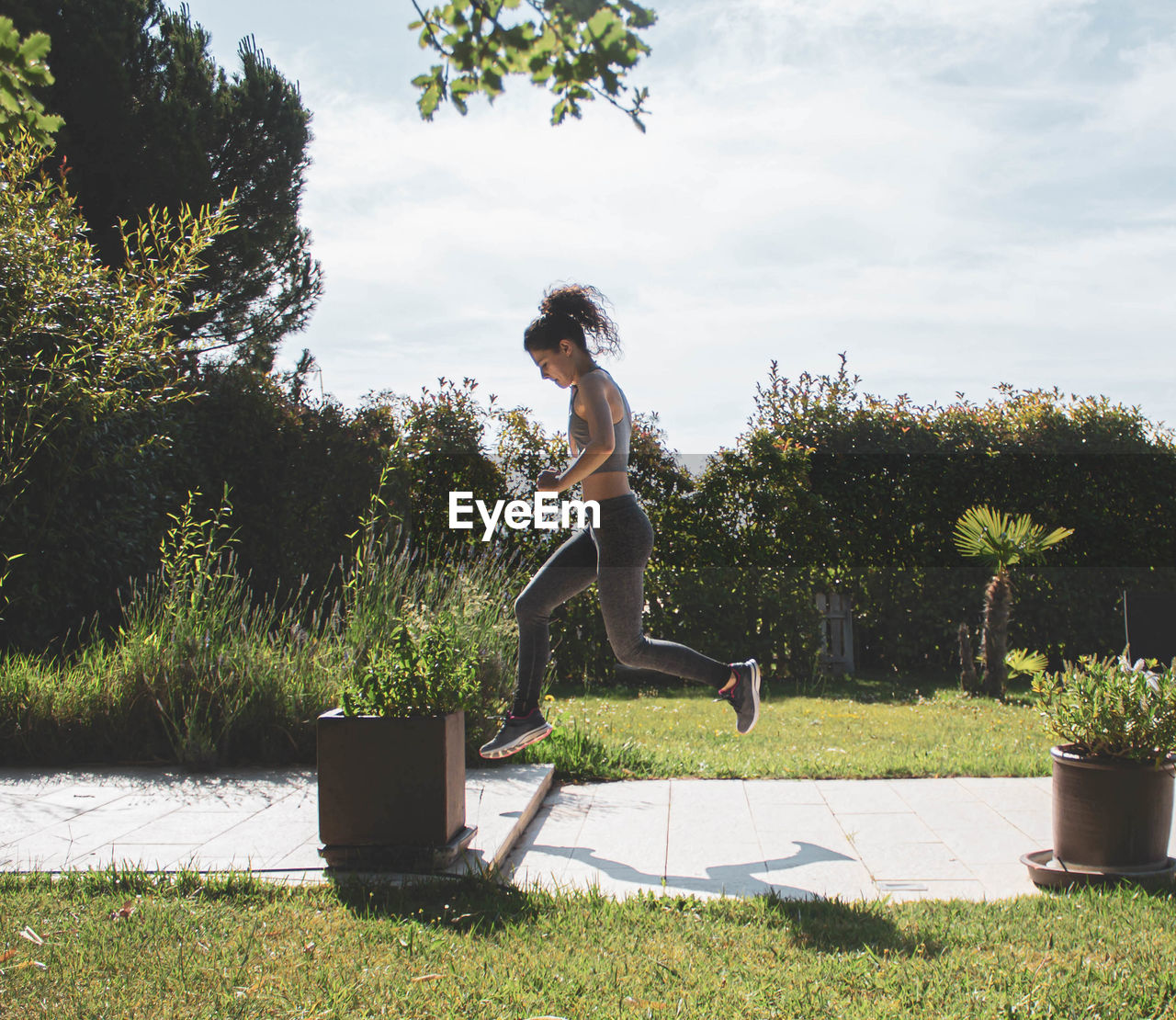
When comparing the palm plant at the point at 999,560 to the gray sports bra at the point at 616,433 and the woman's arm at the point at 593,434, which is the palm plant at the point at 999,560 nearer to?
the gray sports bra at the point at 616,433

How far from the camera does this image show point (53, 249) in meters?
7.02

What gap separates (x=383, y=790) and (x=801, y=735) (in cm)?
388

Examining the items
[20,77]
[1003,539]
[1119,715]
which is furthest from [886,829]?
[1003,539]

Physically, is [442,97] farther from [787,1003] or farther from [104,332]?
[104,332]

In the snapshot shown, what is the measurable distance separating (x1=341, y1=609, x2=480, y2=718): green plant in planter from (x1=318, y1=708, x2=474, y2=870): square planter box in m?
0.10

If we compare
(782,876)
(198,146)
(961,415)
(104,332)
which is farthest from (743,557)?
(198,146)

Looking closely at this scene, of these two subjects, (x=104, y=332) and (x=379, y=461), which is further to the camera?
(x=379, y=461)

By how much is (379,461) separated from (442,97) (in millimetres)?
7132

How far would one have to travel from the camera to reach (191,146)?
13281mm

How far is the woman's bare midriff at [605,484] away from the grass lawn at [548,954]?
157cm

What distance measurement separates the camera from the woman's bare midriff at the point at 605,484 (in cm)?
411

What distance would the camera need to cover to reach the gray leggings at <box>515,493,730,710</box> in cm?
407

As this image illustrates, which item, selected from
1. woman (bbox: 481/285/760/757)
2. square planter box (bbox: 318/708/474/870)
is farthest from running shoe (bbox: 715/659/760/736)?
square planter box (bbox: 318/708/474/870)

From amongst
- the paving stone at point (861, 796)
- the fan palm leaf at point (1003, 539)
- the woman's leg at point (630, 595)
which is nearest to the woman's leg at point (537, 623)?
the woman's leg at point (630, 595)
